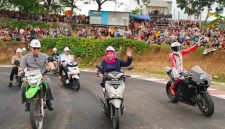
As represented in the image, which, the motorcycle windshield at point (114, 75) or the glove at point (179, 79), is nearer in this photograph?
the motorcycle windshield at point (114, 75)

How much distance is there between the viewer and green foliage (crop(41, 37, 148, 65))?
28.9m

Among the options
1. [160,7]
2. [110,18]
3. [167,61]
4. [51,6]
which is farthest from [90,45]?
[160,7]

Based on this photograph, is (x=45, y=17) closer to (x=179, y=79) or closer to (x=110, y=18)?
(x=110, y=18)

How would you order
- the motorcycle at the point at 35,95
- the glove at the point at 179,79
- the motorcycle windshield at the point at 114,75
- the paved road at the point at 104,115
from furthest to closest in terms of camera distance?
the glove at the point at 179,79 < the paved road at the point at 104,115 < the motorcycle windshield at the point at 114,75 < the motorcycle at the point at 35,95

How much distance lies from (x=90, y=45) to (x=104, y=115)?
21.9m

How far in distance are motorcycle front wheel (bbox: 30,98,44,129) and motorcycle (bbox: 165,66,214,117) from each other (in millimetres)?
4079

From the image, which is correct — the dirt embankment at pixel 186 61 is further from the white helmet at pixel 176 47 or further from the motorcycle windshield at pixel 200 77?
the motorcycle windshield at pixel 200 77

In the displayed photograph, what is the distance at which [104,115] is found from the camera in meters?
9.61

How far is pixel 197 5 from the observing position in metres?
54.2

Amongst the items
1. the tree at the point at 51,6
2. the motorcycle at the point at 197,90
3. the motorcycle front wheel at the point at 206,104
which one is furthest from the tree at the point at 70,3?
the motorcycle front wheel at the point at 206,104

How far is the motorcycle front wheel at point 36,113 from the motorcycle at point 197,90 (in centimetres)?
408

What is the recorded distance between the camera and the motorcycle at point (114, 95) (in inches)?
310

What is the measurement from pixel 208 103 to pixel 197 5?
46958mm

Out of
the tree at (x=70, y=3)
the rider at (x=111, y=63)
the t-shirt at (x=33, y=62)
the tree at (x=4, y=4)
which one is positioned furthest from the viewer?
the tree at (x=70, y=3)
